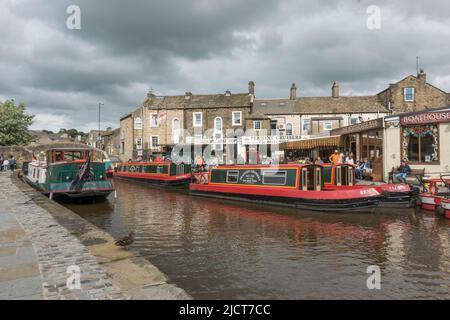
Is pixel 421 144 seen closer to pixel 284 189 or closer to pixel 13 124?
pixel 284 189

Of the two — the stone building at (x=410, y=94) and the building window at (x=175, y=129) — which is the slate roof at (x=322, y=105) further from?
the building window at (x=175, y=129)

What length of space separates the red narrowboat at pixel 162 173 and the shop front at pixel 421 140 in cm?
1150

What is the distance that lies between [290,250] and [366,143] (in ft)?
47.3

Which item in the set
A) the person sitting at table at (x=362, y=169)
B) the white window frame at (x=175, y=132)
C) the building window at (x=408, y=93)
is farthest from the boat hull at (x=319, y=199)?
the building window at (x=408, y=93)

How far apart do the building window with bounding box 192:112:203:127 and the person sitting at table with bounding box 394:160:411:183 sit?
2545cm

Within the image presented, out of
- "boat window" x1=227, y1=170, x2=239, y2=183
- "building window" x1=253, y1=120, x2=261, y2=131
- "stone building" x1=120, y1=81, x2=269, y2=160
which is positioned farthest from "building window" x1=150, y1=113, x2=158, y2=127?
"boat window" x1=227, y1=170, x2=239, y2=183

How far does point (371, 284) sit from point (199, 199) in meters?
12.0

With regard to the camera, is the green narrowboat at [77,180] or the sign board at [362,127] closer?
the green narrowboat at [77,180]

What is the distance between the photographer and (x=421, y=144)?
15203 mm

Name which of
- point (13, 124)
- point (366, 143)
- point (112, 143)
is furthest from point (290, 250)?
point (13, 124)

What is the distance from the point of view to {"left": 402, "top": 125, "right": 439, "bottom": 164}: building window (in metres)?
14.8

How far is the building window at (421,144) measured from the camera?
14773 millimetres
